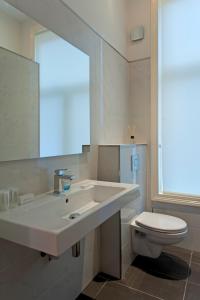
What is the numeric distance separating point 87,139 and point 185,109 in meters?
1.20

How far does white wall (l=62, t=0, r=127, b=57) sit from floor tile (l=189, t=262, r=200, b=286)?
2334 mm

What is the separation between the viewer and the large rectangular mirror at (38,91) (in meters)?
1.15

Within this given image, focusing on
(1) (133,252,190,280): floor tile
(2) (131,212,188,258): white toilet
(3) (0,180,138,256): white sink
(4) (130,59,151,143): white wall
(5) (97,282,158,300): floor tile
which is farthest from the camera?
(4) (130,59,151,143): white wall

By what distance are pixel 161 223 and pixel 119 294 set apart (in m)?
0.66

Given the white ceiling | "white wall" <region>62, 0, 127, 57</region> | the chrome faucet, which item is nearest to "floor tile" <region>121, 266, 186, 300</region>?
the chrome faucet

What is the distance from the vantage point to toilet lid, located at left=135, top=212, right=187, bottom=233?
1.78 meters

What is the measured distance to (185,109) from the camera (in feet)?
7.62

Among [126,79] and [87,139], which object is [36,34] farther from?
[126,79]

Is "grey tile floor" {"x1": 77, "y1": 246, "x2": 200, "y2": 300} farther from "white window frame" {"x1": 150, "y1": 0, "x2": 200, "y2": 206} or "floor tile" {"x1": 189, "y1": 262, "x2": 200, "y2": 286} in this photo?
"white window frame" {"x1": 150, "y1": 0, "x2": 200, "y2": 206}

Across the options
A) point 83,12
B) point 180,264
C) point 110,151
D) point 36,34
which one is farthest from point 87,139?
point 180,264

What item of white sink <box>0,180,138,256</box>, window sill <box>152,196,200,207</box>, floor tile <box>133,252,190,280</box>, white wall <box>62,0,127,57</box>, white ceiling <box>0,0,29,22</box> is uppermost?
white wall <box>62,0,127,57</box>

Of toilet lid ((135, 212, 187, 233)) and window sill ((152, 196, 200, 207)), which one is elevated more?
window sill ((152, 196, 200, 207))

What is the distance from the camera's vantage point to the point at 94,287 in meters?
1.72

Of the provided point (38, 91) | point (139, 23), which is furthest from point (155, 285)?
point (139, 23)
